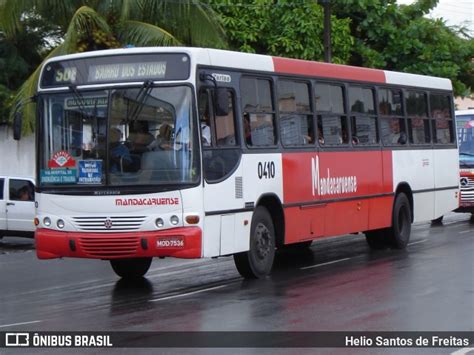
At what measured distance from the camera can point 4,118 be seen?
29281 mm

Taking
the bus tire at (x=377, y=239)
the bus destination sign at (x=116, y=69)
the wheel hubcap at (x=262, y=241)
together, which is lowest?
the bus tire at (x=377, y=239)

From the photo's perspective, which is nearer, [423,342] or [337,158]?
[423,342]

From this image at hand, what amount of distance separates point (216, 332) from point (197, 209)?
3.02 metres

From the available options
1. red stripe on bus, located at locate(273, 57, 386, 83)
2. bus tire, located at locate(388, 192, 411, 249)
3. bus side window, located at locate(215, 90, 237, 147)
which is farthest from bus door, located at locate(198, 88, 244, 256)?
bus tire, located at locate(388, 192, 411, 249)

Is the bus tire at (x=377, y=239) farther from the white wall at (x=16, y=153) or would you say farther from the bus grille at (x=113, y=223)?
the white wall at (x=16, y=153)

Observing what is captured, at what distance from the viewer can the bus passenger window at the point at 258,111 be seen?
14.6 metres

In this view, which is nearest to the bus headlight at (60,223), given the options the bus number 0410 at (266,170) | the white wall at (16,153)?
the bus number 0410 at (266,170)

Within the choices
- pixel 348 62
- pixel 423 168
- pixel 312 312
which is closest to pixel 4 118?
pixel 348 62

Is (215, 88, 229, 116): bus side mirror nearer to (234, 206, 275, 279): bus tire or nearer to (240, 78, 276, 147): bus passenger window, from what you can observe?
(240, 78, 276, 147): bus passenger window

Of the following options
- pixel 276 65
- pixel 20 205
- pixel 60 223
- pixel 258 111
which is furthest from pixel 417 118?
pixel 20 205

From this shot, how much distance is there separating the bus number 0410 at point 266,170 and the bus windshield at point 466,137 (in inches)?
458

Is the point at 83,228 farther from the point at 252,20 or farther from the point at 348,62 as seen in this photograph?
the point at 348,62

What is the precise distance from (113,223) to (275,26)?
18683mm

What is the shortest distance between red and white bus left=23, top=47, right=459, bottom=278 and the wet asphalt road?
61 cm
